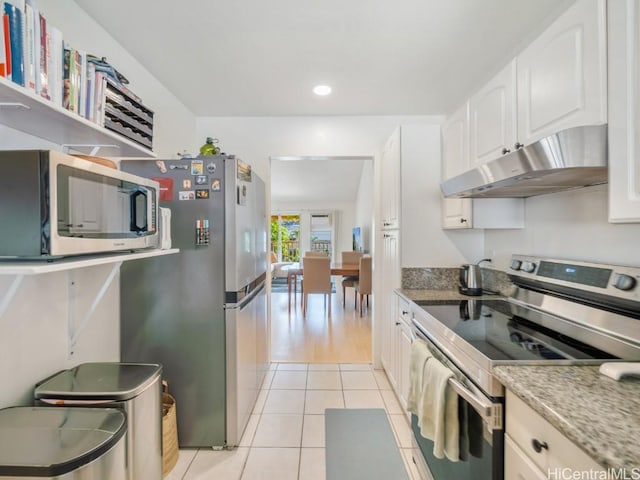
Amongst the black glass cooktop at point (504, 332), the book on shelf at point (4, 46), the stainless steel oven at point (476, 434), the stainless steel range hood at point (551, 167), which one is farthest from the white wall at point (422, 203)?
the book on shelf at point (4, 46)

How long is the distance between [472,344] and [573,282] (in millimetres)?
669

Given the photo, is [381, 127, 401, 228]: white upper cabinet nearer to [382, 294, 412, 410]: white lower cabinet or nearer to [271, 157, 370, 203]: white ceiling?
[382, 294, 412, 410]: white lower cabinet

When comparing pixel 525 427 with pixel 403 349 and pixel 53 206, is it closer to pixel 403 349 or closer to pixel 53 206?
pixel 403 349

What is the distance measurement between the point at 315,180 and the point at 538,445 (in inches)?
242

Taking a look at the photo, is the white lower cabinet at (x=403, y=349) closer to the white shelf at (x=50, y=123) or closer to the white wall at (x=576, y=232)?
the white wall at (x=576, y=232)

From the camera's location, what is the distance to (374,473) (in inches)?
66.7

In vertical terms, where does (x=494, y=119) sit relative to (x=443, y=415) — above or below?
above

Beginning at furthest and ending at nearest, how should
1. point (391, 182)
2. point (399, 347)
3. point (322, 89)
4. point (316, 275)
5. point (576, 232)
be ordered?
point (316, 275), point (391, 182), point (322, 89), point (399, 347), point (576, 232)

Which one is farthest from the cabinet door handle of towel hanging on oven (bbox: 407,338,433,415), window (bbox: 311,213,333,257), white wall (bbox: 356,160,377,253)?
window (bbox: 311,213,333,257)

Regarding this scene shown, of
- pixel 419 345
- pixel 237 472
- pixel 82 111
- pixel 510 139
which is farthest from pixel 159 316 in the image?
pixel 510 139

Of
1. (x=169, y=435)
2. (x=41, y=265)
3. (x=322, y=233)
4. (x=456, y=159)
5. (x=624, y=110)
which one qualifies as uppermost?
(x=456, y=159)

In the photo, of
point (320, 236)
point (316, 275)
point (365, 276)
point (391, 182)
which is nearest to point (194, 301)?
point (391, 182)

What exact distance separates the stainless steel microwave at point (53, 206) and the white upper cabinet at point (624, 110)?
1653 millimetres

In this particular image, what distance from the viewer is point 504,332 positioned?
1.32 metres
